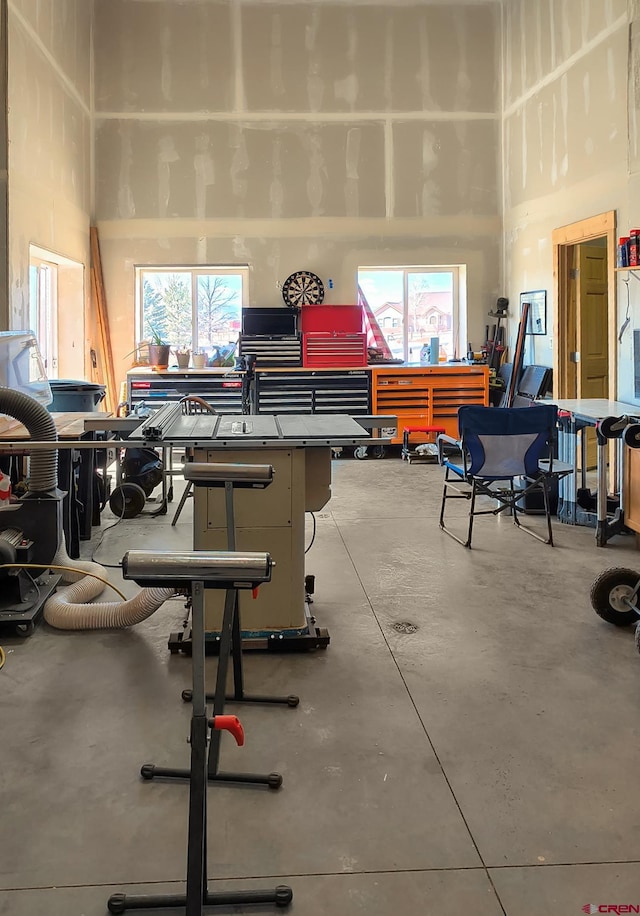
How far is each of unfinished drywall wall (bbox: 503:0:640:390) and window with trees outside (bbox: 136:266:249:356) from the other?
2.98 meters

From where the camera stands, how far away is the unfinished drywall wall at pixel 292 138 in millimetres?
8148

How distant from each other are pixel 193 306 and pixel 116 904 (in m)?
7.43

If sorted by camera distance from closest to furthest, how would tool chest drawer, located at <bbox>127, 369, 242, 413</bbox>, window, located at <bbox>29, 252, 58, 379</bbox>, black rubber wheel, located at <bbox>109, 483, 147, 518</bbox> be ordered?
1. black rubber wheel, located at <bbox>109, 483, 147, 518</bbox>
2. window, located at <bbox>29, 252, 58, 379</bbox>
3. tool chest drawer, located at <bbox>127, 369, 242, 413</bbox>

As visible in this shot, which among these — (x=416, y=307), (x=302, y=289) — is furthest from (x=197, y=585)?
(x=416, y=307)

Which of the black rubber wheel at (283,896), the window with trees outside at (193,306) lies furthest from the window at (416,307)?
the black rubber wheel at (283,896)

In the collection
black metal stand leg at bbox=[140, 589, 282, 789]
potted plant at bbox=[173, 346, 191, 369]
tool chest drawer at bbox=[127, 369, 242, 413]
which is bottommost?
black metal stand leg at bbox=[140, 589, 282, 789]

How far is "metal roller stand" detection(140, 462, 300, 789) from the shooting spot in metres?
2.08

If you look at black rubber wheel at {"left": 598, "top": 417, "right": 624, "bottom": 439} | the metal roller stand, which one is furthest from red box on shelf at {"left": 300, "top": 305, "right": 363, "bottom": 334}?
the metal roller stand

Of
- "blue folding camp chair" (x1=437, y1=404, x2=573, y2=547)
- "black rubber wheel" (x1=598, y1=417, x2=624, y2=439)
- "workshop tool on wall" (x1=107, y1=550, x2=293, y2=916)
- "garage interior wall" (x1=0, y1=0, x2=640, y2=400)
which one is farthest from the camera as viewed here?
"garage interior wall" (x1=0, y1=0, x2=640, y2=400)

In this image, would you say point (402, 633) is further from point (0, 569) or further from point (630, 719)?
point (0, 569)

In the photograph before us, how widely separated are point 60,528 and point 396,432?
188 inches

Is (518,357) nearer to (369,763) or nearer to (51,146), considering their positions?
(51,146)

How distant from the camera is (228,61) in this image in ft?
26.9

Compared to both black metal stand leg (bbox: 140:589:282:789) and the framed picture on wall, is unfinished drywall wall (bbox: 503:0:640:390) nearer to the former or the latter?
the framed picture on wall
